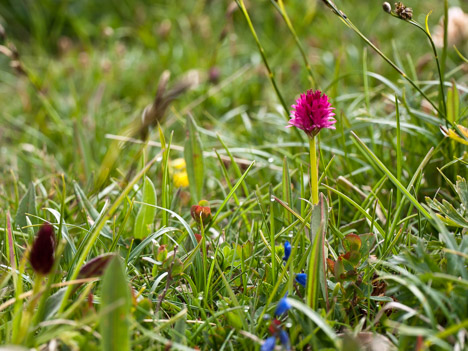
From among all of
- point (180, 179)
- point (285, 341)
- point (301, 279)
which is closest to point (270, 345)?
point (285, 341)

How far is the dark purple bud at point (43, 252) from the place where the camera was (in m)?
0.88

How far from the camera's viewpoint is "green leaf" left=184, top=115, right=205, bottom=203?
1.58 m

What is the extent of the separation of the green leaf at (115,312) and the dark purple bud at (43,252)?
118 millimetres

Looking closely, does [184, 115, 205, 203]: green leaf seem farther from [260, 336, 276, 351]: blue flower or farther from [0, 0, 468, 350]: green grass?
[260, 336, 276, 351]: blue flower

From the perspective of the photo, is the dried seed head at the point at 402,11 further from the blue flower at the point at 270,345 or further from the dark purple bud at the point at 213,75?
the dark purple bud at the point at 213,75

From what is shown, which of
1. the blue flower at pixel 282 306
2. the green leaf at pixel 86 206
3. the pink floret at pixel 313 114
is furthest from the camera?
the green leaf at pixel 86 206

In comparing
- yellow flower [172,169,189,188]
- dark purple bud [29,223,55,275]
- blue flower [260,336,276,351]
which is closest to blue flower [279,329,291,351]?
blue flower [260,336,276,351]

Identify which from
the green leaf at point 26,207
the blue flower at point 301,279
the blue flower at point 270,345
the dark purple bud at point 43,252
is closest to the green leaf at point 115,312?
the dark purple bud at point 43,252

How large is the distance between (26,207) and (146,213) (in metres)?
0.33

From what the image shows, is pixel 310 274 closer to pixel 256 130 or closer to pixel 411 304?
pixel 411 304

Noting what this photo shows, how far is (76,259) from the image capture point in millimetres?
1168

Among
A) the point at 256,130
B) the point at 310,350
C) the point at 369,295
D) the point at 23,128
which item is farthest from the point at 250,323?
the point at 23,128

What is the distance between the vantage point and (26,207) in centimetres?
139

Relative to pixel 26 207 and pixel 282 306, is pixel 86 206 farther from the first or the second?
pixel 282 306
